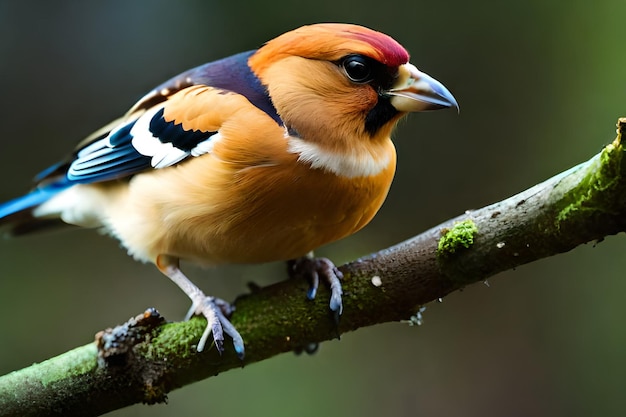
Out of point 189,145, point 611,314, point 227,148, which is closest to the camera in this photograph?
point 227,148

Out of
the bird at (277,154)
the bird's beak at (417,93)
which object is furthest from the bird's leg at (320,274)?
the bird's beak at (417,93)

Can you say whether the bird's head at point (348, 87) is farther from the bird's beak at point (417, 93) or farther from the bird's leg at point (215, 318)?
the bird's leg at point (215, 318)

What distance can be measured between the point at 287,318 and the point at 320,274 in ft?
0.48

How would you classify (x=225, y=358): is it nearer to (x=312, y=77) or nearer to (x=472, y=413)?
(x=312, y=77)

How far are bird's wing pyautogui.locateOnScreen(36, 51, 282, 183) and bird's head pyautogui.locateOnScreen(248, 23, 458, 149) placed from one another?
0.08 meters

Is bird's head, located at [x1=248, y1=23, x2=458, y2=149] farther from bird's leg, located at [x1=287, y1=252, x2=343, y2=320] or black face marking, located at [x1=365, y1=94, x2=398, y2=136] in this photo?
bird's leg, located at [x1=287, y1=252, x2=343, y2=320]

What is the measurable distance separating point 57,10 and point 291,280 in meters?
1.94

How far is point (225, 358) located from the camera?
1.61 m

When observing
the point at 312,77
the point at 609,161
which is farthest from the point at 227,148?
the point at 609,161

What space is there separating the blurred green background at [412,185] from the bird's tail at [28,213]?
85cm

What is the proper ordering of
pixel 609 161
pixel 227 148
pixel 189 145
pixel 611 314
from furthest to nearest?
1. pixel 611 314
2. pixel 189 145
3. pixel 227 148
4. pixel 609 161

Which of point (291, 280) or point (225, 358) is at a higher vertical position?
point (291, 280)

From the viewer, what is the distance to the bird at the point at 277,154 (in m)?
1.55

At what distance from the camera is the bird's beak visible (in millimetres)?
1556
